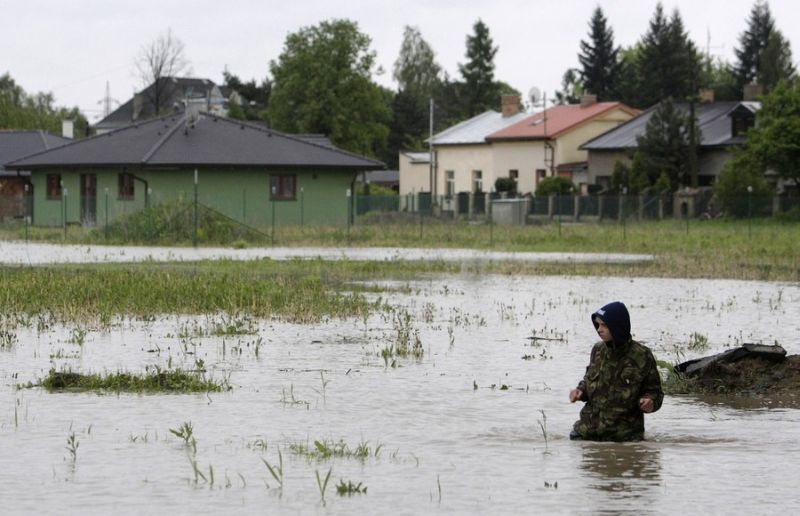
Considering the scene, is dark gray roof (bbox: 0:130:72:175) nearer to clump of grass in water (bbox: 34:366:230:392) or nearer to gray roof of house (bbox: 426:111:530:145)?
gray roof of house (bbox: 426:111:530:145)

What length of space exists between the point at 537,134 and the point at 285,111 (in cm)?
2152

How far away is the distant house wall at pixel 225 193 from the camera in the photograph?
65312 millimetres

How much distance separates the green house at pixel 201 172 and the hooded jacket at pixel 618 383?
5234 centimetres

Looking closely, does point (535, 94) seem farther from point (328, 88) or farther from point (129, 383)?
point (129, 383)

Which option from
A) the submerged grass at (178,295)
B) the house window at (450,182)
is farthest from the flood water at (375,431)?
the house window at (450,182)

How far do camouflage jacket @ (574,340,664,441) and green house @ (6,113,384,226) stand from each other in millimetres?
52317

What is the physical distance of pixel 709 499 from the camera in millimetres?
9711

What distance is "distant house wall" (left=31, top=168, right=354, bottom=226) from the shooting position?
6531cm

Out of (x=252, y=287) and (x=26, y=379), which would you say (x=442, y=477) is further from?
(x=252, y=287)

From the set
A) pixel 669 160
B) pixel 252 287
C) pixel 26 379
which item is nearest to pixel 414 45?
pixel 669 160

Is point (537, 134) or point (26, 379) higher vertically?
point (537, 134)

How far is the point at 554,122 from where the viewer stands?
93438 millimetres

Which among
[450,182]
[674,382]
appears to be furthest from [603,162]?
[674,382]

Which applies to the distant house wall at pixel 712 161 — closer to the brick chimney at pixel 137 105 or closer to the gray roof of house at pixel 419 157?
the gray roof of house at pixel 419 157
